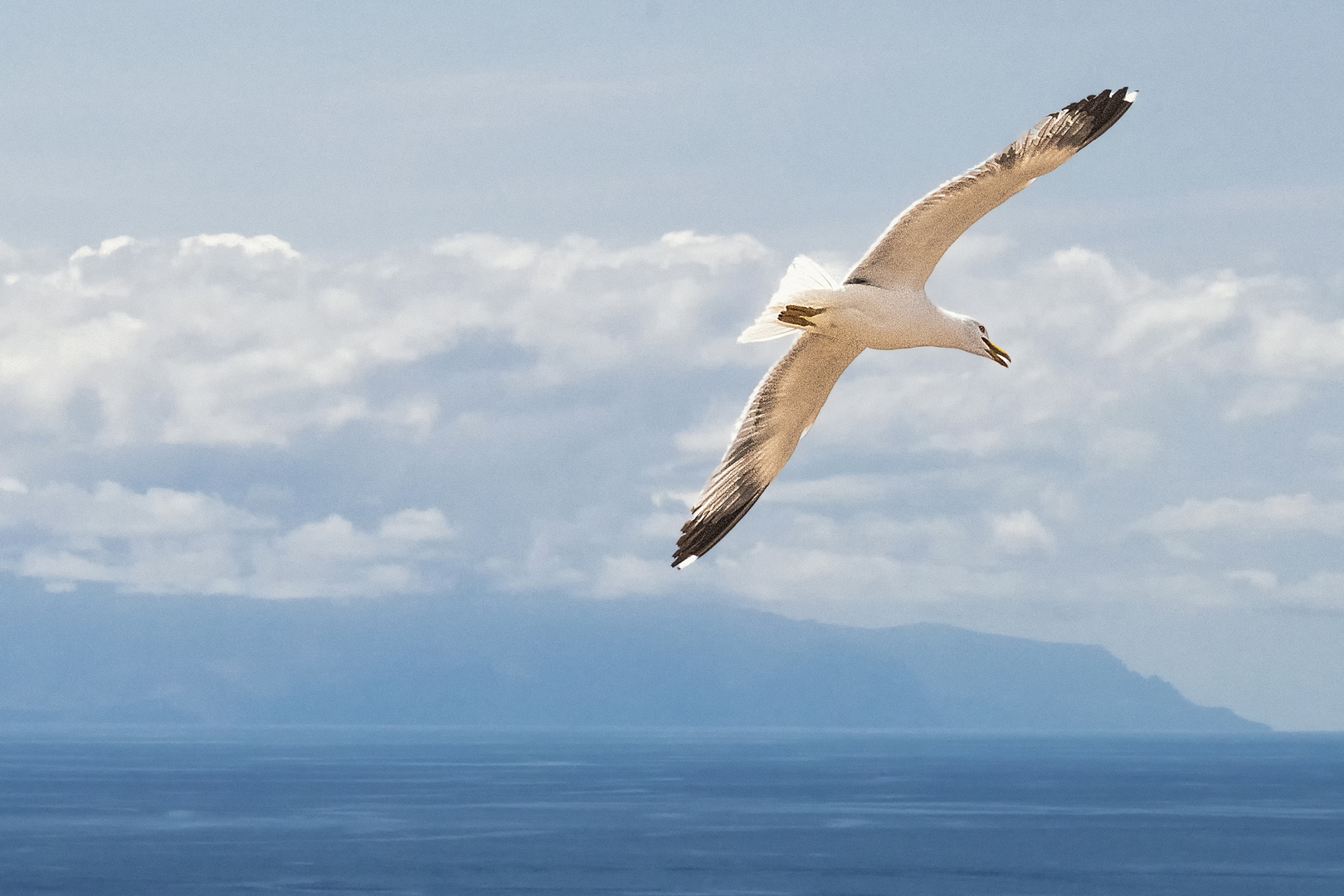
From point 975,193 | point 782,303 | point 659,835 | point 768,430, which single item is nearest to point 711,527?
point 768,430

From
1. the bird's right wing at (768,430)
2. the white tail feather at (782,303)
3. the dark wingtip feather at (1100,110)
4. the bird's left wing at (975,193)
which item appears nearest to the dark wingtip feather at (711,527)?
the bird's right wing at (768,430)

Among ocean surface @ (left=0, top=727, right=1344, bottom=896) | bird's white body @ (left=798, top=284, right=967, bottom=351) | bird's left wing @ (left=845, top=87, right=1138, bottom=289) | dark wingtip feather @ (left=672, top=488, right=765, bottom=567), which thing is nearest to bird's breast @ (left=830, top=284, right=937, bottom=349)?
bird's white body @ (left=798, top=284, right=967, bottom=351)

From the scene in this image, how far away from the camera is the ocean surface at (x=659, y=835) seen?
276 feet

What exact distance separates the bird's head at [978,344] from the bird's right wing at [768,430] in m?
0.83

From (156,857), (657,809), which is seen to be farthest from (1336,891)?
(156,857)

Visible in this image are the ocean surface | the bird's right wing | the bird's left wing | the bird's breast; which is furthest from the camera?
the ocean surface

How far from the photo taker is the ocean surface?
84.1m

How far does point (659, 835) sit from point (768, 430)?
9601 centimetres

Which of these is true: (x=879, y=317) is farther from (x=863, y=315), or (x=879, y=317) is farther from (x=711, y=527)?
(x=711, y=527)

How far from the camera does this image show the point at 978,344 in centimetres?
1206

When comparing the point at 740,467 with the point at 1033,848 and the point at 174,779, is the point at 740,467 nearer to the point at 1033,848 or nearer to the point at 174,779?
the point at 1033,848

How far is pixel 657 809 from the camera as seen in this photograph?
4963 inches

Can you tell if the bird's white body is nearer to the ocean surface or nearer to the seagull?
the seagull

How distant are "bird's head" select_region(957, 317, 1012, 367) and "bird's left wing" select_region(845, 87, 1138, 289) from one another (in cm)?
61
